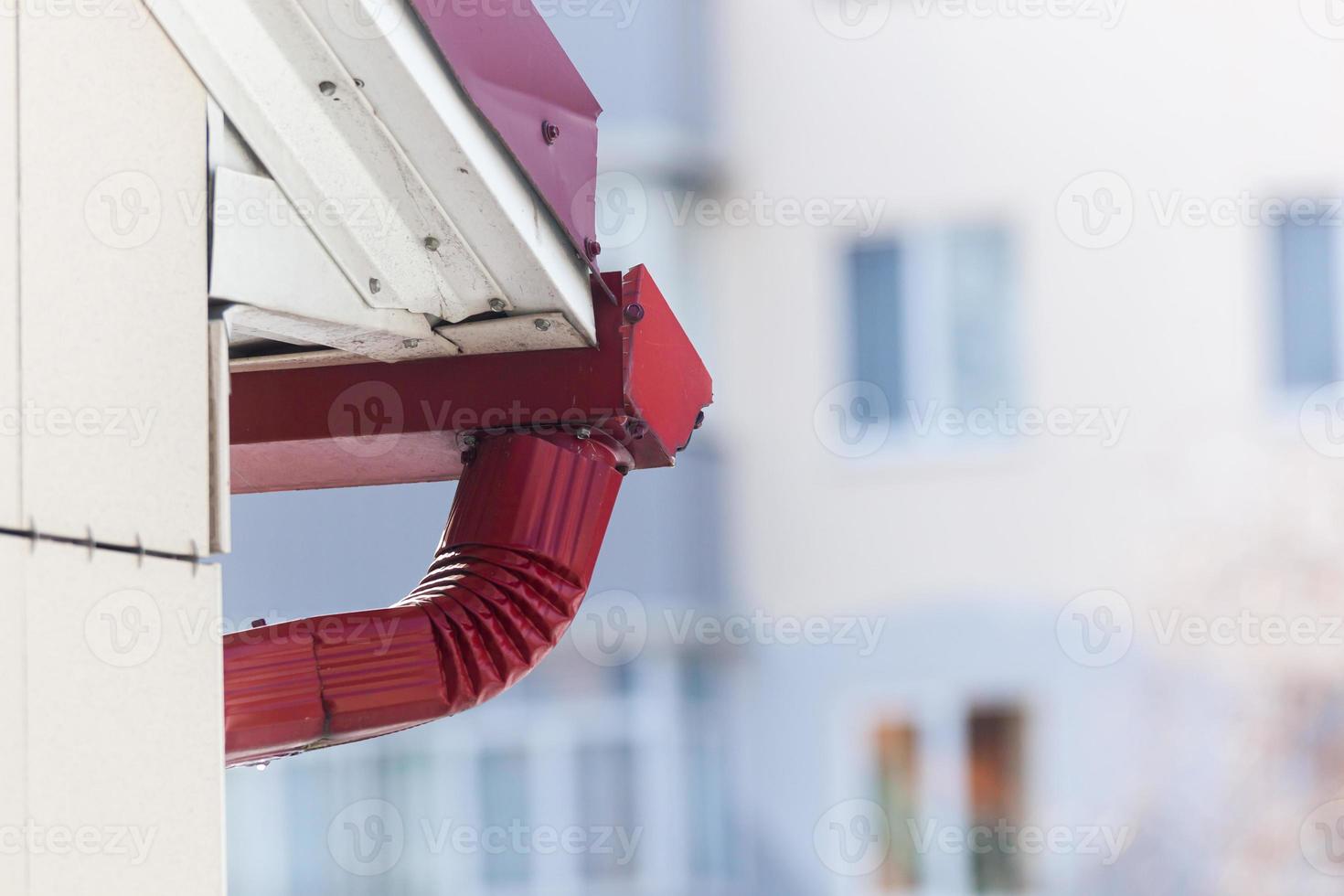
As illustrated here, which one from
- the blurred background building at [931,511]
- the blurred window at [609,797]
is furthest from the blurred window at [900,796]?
the blurred window at [609,797]

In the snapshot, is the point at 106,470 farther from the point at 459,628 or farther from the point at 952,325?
the point at 952,325

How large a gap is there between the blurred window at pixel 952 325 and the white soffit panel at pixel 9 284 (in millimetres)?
5897

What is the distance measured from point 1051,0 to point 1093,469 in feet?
6.04

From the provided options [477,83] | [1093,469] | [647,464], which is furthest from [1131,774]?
[477,83]

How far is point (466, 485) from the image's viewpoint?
154cm

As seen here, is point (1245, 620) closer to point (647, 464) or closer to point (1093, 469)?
point (1093, 469)

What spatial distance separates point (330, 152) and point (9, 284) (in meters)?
0.38

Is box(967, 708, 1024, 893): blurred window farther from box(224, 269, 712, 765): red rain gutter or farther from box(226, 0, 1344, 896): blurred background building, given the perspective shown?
box(224, 269, 712, 765): red rain gutter

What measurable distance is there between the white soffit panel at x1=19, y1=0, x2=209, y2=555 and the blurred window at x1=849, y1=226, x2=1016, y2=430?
5705 millimetres

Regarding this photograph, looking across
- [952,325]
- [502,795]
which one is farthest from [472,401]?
[952,325]

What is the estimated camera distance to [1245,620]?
6086 millimetres

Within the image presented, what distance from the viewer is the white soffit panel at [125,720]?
97 centimetres

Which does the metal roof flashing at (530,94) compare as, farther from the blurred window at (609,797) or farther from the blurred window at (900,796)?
the blurred window at (900,796)

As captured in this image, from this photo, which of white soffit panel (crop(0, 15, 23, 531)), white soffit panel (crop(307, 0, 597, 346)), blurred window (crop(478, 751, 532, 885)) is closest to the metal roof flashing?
white soffit panel (crop(307, 0, 597, 346))
